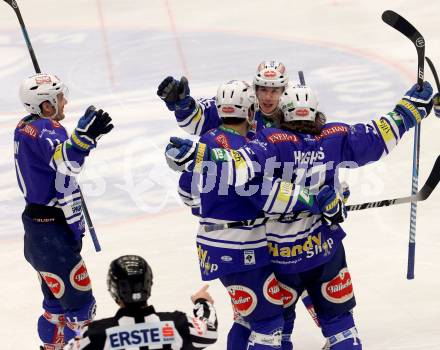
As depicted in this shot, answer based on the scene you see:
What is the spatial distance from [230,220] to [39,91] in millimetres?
1362

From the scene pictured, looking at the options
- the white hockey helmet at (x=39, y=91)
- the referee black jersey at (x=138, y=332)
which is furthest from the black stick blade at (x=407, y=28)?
the referee black jersey at (x=138, y=332)

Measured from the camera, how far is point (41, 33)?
13.3 meters

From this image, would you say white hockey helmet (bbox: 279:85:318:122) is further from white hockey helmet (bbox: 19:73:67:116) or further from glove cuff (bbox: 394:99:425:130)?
white hockey helmet (bbox: 19:73:67:116)

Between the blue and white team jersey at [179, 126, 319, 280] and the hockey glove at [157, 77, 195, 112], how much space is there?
0.50 m

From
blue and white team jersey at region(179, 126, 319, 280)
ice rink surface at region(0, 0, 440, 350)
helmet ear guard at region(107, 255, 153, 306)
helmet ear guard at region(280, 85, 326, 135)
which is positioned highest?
helmet ear guard at region(280, 85, 326, 135)

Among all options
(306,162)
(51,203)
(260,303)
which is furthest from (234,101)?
(51,203)

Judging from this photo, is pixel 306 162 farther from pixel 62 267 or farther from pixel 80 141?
pixel 62 267

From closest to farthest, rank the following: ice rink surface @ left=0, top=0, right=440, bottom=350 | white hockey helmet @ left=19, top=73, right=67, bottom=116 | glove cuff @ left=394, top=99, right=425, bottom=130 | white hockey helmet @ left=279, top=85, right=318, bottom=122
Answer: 1. white hockey helmet @ left=279, top=85, right=318, bottom=122
2. glove cuff @ left=394, top=99, right=425, bottom=130
3. white hockey helmet @ left=19, top=73, right=67, bottom=116
4. ice rink surface @ left=0, top=0, right=440, bottom=350

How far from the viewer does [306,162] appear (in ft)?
15.7

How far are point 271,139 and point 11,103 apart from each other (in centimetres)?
664

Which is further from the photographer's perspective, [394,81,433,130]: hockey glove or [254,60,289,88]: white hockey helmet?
[254,60,289,88]: white hockey helmet

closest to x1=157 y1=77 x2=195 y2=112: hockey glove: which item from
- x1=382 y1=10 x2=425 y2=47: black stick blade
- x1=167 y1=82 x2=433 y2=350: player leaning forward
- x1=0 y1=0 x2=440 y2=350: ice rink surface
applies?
x1=167 y1=82 x2=433 y2=350: player leaning forward

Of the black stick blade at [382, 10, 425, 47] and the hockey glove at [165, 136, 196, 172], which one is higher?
the black stick blade at [382, 10, 425, 47]

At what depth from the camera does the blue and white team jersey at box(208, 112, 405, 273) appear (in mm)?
4688
